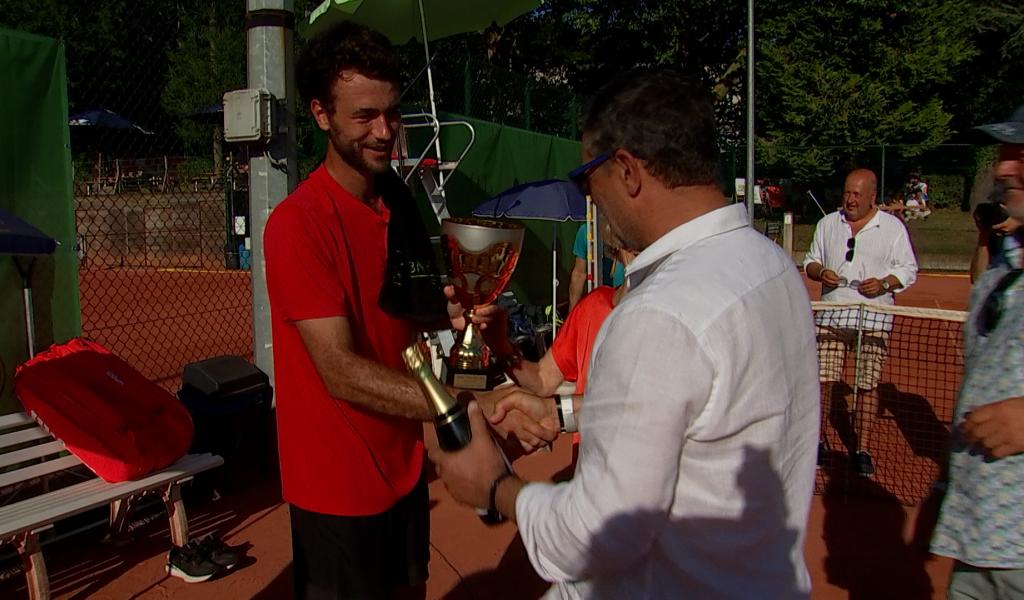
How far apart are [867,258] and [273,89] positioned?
443 centimetres

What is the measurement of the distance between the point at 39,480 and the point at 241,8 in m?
8.04

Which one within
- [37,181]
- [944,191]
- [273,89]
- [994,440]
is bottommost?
[994,440]

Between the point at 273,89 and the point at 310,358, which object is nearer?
the point at 310,358

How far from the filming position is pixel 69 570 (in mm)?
4039

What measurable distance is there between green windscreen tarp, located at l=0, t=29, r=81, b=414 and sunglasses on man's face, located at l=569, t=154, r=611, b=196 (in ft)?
12.9

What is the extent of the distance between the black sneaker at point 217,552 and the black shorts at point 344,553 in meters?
1.90

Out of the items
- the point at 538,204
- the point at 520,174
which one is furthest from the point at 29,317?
the point at 520,174

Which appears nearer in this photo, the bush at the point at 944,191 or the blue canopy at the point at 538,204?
the blue canopy at the point at 538,204

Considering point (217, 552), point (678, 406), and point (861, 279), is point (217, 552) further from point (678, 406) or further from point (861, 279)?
point (861, 279)

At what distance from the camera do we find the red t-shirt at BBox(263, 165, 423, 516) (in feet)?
6.96

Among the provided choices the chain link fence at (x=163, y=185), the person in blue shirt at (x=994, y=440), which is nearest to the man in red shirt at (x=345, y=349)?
the person in blue shirt at (x=994, y=440)

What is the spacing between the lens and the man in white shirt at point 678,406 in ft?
4.12

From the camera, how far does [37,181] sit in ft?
14.3

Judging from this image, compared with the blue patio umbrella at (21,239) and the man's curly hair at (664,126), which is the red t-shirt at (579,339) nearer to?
the man's curly hair at (664,126)
